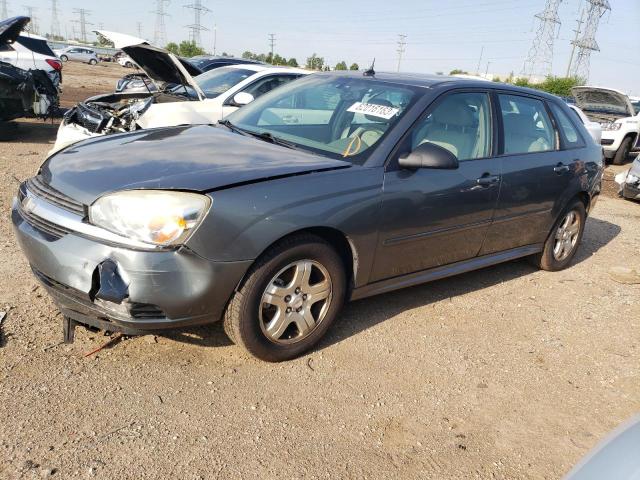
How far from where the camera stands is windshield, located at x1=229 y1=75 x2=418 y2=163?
11.5ft

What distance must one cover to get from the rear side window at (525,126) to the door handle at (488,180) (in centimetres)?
30

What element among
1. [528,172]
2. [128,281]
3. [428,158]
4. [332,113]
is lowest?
[128,281]

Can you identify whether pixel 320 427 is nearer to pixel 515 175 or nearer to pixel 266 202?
pixel 266 202

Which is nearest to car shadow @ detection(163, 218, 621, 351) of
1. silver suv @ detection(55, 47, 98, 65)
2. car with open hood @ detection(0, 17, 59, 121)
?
car with open hood @ detection(0, 17, 59, 121)

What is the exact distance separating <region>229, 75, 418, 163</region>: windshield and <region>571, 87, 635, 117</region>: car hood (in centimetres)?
1287

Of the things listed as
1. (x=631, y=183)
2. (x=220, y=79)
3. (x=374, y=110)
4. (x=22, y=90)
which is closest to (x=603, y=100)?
(x=631, y=183)

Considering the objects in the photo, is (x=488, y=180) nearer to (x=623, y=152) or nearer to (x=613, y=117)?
(x=613, y=117)

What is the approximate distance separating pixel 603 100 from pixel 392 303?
13556 mm

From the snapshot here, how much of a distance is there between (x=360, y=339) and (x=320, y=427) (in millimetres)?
946

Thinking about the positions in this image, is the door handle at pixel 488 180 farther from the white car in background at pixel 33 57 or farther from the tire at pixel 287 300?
the white car in background at pixel 33 57

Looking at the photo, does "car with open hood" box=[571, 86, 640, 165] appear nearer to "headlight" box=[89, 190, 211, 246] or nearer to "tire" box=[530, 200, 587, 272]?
"tire" box=[530, 200, 587, 272]

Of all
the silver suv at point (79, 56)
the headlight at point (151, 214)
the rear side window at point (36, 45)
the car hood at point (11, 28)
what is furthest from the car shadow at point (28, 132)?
the silver suv at point (79, 56)

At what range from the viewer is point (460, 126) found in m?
3.92

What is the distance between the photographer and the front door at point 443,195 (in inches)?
134
